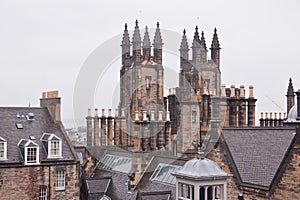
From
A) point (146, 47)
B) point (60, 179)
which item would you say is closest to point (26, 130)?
point (60, 179)

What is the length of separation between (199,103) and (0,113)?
1961cm

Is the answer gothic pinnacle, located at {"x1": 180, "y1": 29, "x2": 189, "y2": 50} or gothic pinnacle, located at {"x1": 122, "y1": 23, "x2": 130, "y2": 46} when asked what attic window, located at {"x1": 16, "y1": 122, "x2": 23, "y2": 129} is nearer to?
gothic pinnacle, located at {"x1": 180, "y1": 29, "x2": 189, "y2": 50}

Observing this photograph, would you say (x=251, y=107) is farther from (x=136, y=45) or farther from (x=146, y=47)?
(x=136, y=45)

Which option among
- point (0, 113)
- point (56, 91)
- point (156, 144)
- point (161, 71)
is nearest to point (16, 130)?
point (0, 113)

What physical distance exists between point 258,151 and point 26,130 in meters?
20.1

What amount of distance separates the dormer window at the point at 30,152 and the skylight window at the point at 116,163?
11.0 m

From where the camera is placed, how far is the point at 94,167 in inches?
2218

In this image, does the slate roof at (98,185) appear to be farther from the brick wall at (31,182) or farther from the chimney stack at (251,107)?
the chimney stack at (251,107)

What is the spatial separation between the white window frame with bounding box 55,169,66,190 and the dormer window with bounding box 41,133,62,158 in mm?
1279

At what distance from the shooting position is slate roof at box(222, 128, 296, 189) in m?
26.0

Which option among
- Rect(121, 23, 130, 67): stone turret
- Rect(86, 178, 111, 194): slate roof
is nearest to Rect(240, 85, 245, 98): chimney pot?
Rect(86, 178, 111, 194): slate roof

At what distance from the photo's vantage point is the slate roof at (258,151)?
26047 millimetres

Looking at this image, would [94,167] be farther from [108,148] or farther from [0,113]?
[0,113]

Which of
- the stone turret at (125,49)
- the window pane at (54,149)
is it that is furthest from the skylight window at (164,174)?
the stone turret at (125,49)
